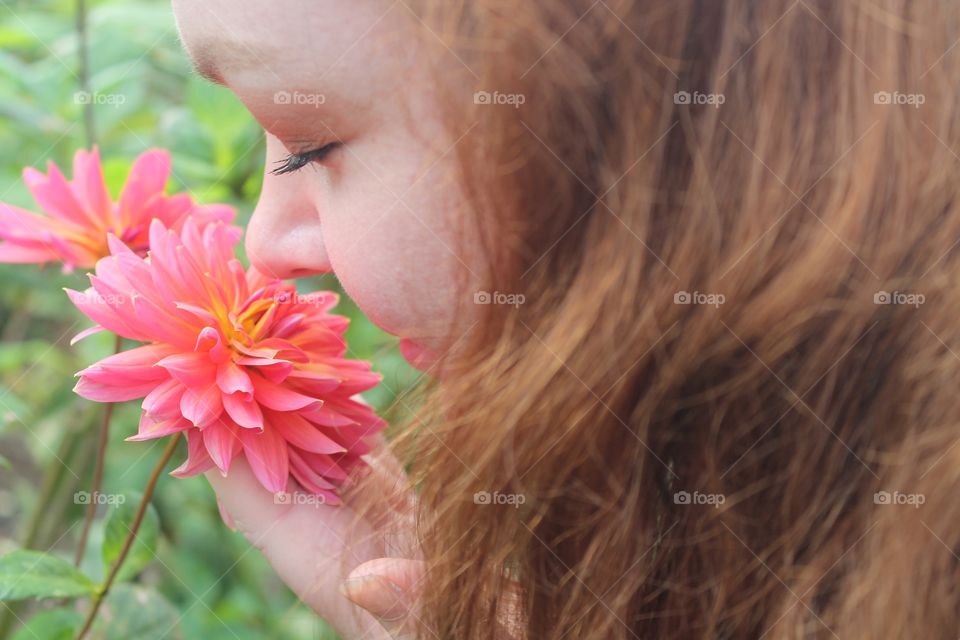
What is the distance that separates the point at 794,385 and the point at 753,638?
0.56 feet

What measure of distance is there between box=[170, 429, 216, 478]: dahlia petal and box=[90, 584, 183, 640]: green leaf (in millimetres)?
290

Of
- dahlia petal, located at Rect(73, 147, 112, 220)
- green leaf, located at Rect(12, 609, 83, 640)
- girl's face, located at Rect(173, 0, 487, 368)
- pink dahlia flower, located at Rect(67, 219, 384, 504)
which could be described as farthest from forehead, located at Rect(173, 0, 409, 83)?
green leaf, located at Rect(12, 609, 83, 640)

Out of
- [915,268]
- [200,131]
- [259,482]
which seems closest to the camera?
[915,268]

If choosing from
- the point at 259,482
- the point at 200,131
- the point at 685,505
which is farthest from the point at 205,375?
the point at 200,131

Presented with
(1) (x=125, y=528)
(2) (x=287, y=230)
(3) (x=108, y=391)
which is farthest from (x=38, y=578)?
Answer: (2) (x=287, y=230)

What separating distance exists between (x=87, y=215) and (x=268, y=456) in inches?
11.5

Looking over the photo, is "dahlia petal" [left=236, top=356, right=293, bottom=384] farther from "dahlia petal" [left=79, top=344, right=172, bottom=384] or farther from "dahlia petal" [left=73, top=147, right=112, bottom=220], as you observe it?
"dahlia petal" [left=73, top=147, right=112, bottom=220]

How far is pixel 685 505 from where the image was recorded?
64 centimetres

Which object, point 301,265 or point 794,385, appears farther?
point 301,265

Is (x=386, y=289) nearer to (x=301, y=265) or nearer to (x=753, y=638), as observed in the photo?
(x=301, y=265)

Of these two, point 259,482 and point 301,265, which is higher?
point 301,265

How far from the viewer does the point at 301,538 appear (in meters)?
0.72

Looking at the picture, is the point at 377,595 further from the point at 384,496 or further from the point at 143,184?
the point at 143,184

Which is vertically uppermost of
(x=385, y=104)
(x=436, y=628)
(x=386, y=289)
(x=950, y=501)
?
(x=385, y=104)
